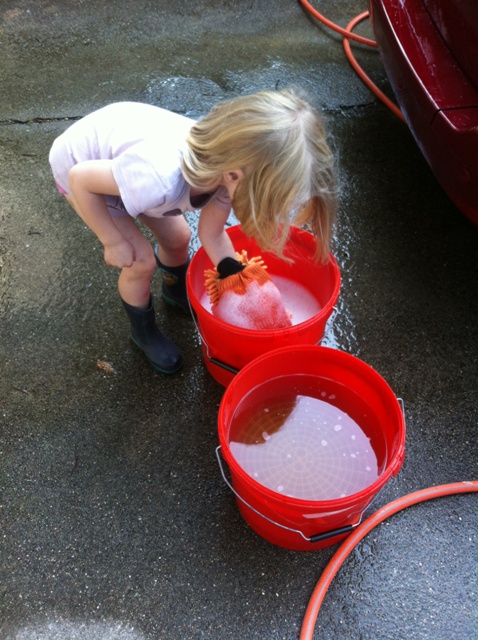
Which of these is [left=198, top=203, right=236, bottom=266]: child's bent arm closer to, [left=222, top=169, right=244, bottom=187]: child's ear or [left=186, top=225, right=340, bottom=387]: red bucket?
[left=186, top=225, right=340, bottom=387]: red bucket

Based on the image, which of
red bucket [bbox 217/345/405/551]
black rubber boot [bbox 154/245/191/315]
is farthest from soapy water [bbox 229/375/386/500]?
black rubber boot [bbox 154/245/191/315]

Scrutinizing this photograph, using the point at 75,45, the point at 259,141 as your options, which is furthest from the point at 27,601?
the point at 75,45

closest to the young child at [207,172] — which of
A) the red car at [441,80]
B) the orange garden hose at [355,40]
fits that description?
the red car at [441,80]

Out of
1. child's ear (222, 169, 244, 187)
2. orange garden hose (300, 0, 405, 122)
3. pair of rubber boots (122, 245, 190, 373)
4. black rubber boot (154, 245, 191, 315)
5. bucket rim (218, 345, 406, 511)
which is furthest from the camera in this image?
orange garden hose (300, 0, 405, 122)

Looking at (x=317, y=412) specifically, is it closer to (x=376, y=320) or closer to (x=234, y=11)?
(x=376, y=320)

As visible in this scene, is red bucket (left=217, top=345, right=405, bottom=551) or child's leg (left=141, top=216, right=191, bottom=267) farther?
child's leg (left=141, top=216, right=191, bottom=267)

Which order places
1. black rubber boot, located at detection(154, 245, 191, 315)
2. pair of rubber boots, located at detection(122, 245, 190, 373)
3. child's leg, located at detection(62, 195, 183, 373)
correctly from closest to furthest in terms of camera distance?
1. child's leg, located at detection(62, 195, 183, 373)
2. pair of rubber boots, located at detection(122, 245, 190, 373)
3. black rubber boot, located at detection(154, 245, 191, 315)

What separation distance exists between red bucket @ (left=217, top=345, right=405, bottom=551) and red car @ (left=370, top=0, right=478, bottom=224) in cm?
74

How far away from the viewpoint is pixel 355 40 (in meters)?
2.97

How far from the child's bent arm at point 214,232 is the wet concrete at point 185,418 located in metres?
0.42

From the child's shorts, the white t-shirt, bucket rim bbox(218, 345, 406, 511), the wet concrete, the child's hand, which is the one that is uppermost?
the white t-shirt

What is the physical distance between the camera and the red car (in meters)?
1.73

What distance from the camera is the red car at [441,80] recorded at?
1727 millimetres

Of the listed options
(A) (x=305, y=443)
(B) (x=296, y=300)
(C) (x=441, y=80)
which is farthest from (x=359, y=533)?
(C) (x=441, y=80)
